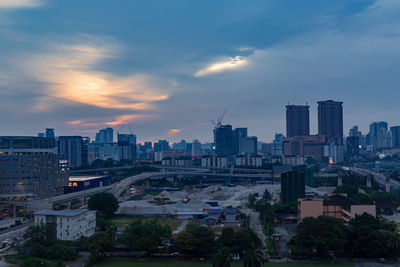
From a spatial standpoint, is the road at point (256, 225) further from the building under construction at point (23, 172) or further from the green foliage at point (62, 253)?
the building under construction at point (23, 172)

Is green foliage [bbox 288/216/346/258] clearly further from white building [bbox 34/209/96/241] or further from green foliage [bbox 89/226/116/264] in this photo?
white building [bbox 34/209/96/241]

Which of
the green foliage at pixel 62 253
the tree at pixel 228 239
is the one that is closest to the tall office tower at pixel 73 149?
the green foliage at pixel 62 253

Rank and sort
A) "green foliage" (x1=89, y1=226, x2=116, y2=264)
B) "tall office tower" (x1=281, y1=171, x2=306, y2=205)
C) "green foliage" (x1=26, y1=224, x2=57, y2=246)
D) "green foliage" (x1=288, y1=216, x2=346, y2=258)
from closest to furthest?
"green foliage" (x1=89, y1=226, x2=116, y2=264), "green foliage" (x1=288, y1=216, x2=346, y2=258), "green foliage" (x1=26, y1=224, x2=57, y2=246), "tall office tower" (x1=281, y1=171, x2=306, y2=205)

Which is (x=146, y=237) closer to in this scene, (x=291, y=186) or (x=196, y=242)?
(x=196, y=242)

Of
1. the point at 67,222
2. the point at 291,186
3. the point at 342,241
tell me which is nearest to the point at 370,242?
the point at 342,241

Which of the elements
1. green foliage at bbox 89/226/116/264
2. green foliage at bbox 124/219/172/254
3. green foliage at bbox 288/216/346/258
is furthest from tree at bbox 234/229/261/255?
green foliage at bbox 89/226/116/264

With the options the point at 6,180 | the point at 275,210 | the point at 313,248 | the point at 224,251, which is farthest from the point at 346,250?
the point at 6,180
